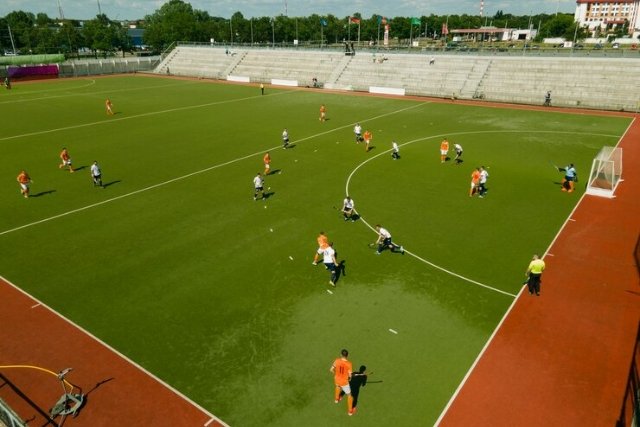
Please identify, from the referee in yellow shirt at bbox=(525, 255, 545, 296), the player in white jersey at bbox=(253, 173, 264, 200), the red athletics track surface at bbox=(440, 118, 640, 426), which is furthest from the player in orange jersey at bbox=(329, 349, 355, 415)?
the player in white jersey at bbox=(253, 173, 264, 200)

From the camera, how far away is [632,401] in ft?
35.0

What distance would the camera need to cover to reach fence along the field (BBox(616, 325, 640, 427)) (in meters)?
9.78

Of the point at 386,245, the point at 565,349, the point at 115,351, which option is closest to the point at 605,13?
the point at 386,245

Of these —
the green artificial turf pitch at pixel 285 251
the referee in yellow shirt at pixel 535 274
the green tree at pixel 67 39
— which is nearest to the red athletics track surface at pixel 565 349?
the referee in yellow shirt at pixel 535 274

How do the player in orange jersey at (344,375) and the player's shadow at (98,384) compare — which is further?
the player's shadow at (98,384)

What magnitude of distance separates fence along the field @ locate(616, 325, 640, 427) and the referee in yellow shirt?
341 cm

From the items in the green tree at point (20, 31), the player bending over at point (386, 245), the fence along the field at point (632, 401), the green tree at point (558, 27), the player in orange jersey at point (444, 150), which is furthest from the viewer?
the green tree at point (558, 27)

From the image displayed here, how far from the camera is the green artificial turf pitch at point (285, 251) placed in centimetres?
1194

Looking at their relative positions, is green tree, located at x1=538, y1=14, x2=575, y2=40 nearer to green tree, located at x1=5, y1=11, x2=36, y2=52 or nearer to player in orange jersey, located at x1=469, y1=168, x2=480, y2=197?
player in orange jersey, located at x1=469, y1=168, x2=480, y2=197

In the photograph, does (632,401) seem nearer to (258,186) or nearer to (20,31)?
(258,186)

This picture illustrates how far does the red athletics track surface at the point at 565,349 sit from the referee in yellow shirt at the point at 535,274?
1.03 ft

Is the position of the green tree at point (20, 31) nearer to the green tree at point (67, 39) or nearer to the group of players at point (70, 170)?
the green tree at point (67, 39)

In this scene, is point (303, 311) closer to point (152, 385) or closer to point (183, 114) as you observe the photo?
point (152, 385)

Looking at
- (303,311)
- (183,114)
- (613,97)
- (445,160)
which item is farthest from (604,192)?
(183,114)
